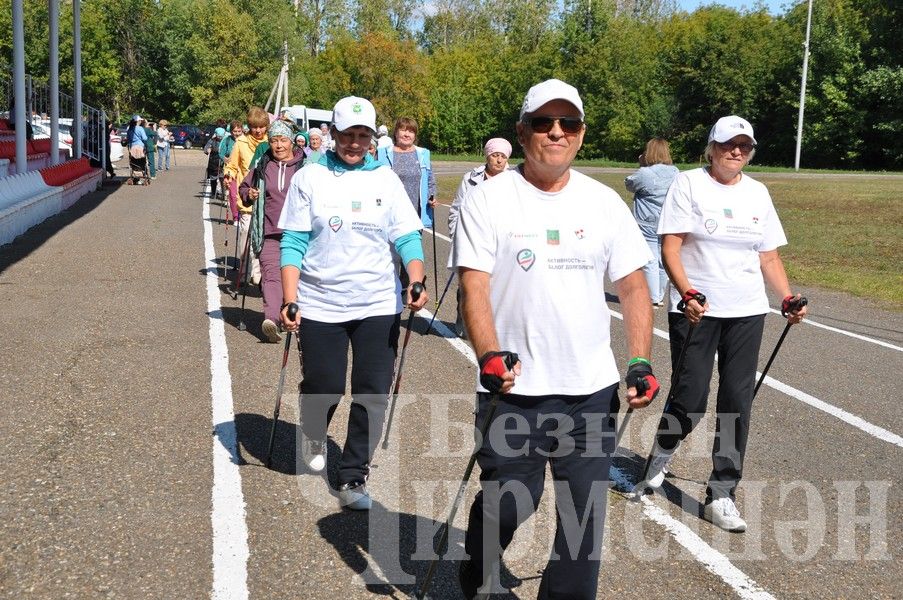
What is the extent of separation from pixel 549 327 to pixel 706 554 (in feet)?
6.40

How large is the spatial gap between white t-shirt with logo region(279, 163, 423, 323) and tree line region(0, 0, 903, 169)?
191ft

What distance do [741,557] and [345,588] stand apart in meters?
1.88

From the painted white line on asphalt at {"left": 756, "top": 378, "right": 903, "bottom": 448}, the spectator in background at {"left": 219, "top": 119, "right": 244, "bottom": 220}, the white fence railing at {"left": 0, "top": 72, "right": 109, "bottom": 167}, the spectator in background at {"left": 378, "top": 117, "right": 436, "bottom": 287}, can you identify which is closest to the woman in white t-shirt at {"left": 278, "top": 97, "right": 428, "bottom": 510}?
the painted white line on asphalt at {"left": 756, "top": 378, "right": 903, "bottom": 448}

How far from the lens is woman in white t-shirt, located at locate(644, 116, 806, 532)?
5469mm

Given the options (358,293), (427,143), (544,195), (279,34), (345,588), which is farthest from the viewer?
(427,143)

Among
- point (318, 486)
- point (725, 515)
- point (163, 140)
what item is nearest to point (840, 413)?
point (725, 515)

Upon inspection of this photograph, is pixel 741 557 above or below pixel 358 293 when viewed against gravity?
below

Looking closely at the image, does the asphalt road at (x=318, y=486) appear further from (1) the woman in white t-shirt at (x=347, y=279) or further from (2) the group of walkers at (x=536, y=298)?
(1) the woman in white t-shirt at (x=347, y=279)

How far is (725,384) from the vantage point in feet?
18.1

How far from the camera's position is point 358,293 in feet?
17.8

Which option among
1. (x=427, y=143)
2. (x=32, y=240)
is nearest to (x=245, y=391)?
(x=32, y=240)

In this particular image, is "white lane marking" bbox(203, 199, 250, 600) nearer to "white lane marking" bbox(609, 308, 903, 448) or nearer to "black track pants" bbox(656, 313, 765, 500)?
"black track pants" bbox(656, 313, 765, 500)

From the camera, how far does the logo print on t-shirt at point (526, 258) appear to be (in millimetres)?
3625

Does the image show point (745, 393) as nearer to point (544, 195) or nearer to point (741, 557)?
point (741, 557)
